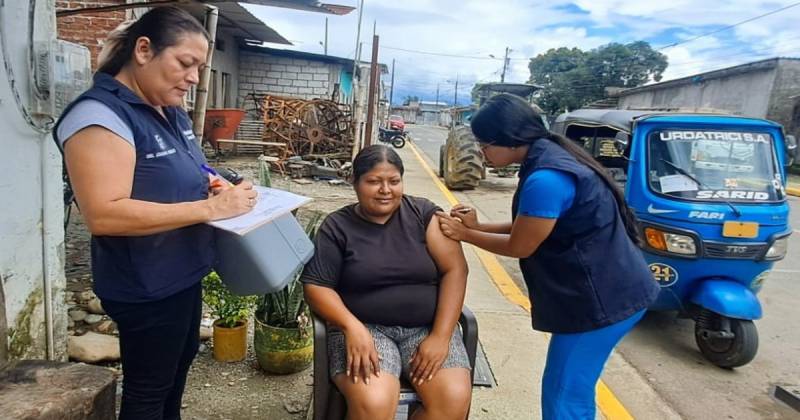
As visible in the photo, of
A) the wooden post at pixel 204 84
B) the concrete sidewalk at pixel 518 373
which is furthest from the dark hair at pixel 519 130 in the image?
the wooden post at pixel 204 84

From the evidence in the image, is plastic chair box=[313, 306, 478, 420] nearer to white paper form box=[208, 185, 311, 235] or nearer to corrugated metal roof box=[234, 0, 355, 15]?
white paper form box=[208, 185, 311, 235]

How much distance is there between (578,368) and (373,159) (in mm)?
1165

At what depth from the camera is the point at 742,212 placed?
362 centimetres

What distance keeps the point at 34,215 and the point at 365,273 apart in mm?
1460

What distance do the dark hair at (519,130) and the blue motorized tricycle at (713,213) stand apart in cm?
195

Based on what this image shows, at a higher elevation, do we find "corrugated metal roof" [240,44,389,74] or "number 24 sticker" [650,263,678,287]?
"corrugated metal roof" [240,44,389,74]

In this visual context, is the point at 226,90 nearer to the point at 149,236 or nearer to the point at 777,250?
the point at 777,250

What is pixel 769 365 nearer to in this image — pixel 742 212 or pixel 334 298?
pixel 742 212

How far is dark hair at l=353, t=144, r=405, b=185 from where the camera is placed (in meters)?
2.26

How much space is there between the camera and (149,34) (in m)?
1.59

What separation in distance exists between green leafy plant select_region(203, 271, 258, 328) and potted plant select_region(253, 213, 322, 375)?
0.12 meters

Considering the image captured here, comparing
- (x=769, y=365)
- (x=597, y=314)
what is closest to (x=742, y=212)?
(x=769, y=365)

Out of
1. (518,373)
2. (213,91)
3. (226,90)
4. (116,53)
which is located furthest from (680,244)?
(226,90)

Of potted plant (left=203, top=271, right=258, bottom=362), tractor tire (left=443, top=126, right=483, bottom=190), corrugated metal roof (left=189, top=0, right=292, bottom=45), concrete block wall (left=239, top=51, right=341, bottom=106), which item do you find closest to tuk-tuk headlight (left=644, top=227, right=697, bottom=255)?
potted plant (left=203, top=271, right=258, bottom=362)
